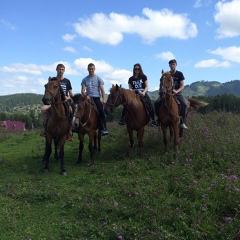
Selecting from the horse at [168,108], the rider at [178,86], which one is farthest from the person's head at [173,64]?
the horse at [168,108]

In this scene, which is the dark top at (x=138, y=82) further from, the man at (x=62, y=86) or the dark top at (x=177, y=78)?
the man at (x=62, y=86)

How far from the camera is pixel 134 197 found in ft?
19.2

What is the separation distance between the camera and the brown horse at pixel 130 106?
358 inches

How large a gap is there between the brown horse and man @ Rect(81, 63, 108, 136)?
0.68m

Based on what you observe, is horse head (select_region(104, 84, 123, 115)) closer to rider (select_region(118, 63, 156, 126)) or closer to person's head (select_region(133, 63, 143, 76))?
rider (select_region(118, 63, 156, 126))

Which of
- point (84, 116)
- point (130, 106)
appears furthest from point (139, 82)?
point (84, 116)

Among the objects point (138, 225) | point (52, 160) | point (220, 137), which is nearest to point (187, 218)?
point (138, 225)

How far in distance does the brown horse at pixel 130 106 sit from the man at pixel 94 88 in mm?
685

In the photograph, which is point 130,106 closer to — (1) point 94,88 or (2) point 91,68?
(1) point 94,88

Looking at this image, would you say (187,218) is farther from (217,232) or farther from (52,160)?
(52,160)

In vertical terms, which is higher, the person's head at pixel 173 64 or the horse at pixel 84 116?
the person's head at pixel 173 64

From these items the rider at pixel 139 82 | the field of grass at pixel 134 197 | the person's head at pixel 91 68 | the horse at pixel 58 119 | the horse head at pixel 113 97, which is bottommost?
the field of grass at pixel 134 197

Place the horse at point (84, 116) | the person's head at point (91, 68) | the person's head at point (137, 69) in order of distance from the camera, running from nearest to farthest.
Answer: the horse at point (84, 116) → the person's head at point (91, 68) → the person's head at point (137, 69)

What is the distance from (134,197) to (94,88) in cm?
511
